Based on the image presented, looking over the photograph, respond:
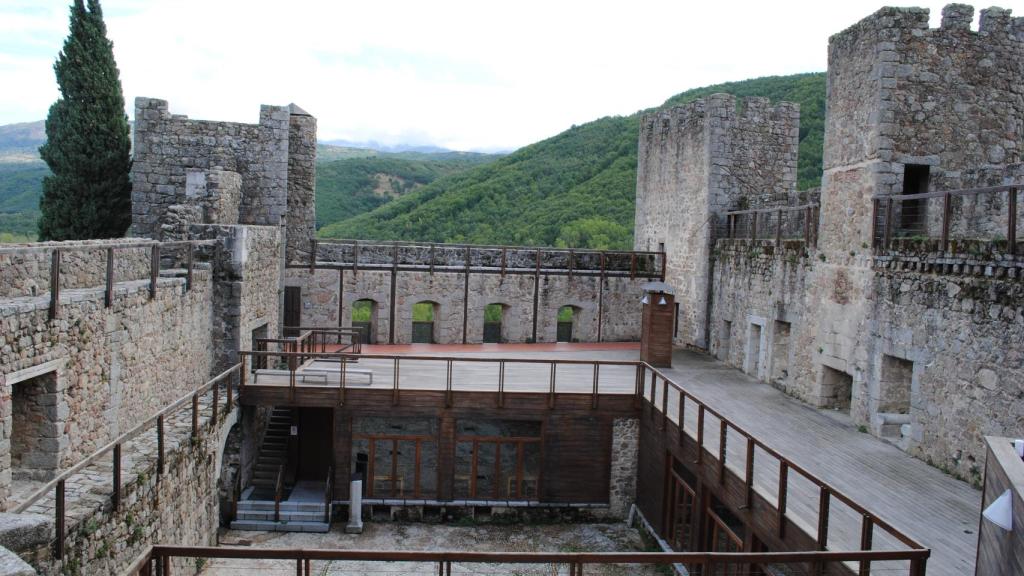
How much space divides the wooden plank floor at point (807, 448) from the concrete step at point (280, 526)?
2581 millimetres

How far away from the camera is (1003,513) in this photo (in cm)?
488

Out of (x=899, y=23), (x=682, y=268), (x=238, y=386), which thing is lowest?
(x=238, y=386)

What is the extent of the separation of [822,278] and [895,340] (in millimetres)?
2488

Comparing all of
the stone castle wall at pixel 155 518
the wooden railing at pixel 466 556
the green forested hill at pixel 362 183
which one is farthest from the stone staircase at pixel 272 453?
the green forested hill at pixel 362 183

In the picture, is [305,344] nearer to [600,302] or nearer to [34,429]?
[600,302]

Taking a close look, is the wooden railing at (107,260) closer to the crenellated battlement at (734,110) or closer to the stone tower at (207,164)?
the stone tower at (207,164)

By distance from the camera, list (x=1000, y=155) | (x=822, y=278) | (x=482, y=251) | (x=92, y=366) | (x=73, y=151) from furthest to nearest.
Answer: (x=482, y=251), (x=73, y=151), (x=822, y=278), (x=1000, y=155), (x=92, y=366)

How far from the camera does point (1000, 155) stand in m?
12.7

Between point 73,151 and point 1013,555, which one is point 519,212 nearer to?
point 73,151

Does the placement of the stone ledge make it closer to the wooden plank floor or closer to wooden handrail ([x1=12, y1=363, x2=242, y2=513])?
wooden handrail ([x1=12, y1=363, x2=242, y2=513])

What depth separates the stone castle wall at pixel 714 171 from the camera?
62.5 feet

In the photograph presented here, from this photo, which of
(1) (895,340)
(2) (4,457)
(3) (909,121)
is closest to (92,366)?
(2) (4,457)

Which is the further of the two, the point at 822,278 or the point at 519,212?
the point at 519,212

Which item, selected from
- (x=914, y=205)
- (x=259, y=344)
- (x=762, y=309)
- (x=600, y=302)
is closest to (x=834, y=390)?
(x=762, y=309)
